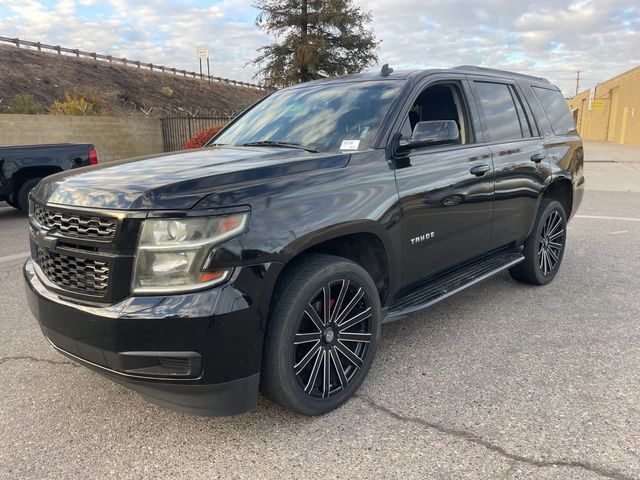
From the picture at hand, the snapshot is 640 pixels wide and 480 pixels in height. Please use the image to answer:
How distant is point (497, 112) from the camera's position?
4379 mm

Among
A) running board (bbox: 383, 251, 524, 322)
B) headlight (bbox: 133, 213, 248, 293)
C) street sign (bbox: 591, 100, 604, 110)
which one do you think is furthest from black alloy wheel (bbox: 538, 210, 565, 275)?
street sign (bbox: 591, 100, 604, 110)

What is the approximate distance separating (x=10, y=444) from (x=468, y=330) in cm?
307

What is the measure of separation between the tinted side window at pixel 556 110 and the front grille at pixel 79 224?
14.1 feet

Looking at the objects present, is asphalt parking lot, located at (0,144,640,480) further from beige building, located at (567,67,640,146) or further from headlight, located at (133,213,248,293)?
beige building, located at (567,67,640,146)

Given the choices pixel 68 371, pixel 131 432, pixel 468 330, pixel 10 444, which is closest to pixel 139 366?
pixel 131 432

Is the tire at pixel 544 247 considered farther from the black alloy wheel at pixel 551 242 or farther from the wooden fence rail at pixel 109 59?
the wooden fence rail at pixel 109 59

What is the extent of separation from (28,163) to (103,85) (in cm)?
3018

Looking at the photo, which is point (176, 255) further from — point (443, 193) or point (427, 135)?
point (443, 193)

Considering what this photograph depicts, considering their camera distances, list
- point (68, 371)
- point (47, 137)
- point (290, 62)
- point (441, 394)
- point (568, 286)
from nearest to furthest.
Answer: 1. point (441, 394)
2. point (68, 371)
3. point (568, 286)
4. point (47, 137)
5. point (290, 62)

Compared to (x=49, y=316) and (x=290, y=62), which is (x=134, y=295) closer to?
(x=49, y=316)

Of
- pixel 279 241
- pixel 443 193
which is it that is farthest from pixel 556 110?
pixel 279 241

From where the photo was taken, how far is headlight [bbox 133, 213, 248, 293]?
2.27 metres

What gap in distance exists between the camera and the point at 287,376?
257 cm

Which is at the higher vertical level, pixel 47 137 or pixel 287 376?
pixel 47 137
